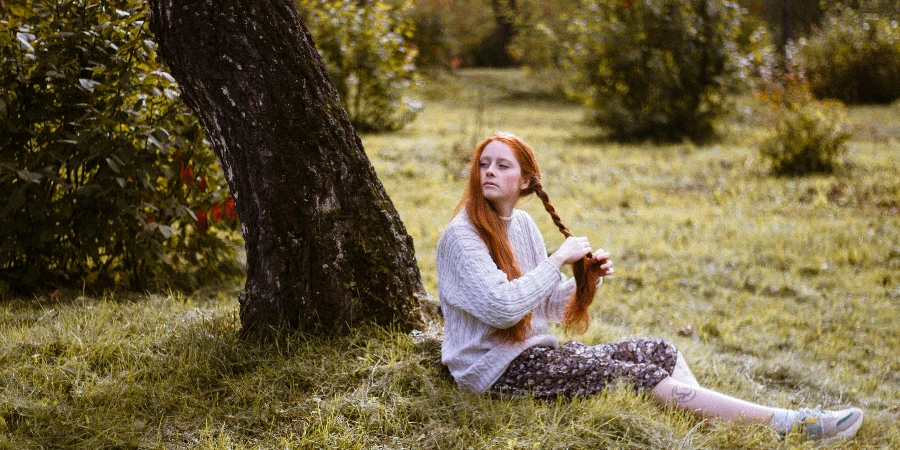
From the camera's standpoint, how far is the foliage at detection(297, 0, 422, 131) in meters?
10.6

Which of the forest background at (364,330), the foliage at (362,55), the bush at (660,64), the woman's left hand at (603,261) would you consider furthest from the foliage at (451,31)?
the woman's left hand at (603,261)

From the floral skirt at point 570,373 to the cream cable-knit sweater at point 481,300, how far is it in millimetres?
55

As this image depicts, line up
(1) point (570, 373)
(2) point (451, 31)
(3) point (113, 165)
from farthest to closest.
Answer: (2) point (451, 31) < (3) point (113, 165) < (1) point (570, 373)

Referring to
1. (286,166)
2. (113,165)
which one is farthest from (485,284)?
(113,165)

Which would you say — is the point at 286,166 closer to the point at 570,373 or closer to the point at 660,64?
the point at 570,373

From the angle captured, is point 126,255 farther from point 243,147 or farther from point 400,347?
point 400,347

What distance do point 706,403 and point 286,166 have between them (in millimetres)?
2061

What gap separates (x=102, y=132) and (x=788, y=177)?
774 cm

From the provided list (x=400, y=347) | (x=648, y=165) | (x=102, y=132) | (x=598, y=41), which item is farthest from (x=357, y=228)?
(x=598, y=41)

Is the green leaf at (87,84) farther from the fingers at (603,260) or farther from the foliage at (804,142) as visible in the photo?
the foliage at (804,142)

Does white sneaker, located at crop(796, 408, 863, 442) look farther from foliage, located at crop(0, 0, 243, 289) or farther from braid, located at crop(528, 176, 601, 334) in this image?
foliage, located at crop(0, 0, 243, 289)

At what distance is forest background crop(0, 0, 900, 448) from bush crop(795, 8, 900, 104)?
6.46 m

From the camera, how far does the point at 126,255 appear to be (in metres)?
4.27

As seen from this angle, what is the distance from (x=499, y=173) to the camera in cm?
309
